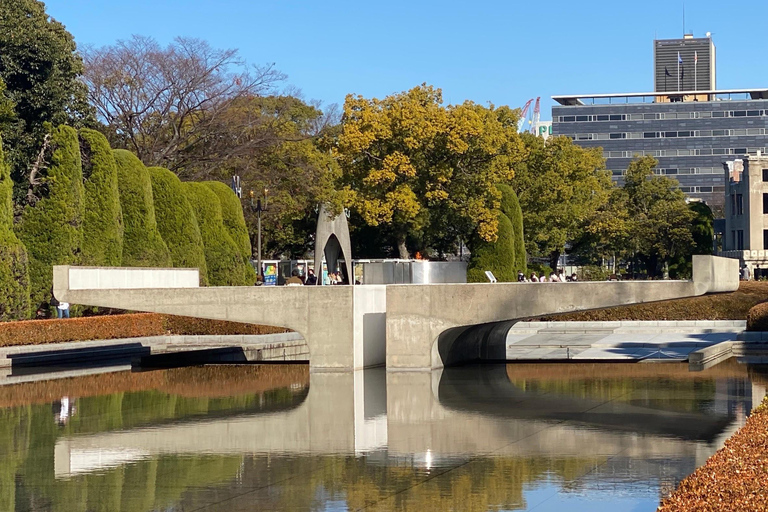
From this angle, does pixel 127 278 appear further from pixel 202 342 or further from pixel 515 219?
pixel 515 219

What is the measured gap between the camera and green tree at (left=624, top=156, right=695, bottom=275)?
227 feet

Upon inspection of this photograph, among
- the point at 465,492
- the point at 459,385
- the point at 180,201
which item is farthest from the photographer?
the point at 180,201

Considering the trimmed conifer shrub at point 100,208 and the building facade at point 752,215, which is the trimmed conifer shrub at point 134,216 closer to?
the trimmed conifer shrub at point 100,208

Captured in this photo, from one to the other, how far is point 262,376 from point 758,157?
6805 centimetres

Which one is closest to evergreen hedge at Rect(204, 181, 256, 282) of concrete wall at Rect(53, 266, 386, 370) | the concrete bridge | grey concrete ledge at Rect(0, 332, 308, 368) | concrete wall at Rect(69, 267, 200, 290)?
grey concrete ledge at Rect(0, 332, 308, 368)

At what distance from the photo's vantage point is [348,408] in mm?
19438

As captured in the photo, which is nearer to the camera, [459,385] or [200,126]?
[459,385]

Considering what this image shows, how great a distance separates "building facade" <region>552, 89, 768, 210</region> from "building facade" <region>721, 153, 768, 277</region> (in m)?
71.6

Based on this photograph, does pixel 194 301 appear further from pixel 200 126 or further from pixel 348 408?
pixel 200 126

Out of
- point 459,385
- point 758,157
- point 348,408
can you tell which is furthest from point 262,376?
point 758,157

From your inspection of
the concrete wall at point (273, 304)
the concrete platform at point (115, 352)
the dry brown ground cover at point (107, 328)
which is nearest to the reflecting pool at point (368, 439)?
the concrete wall at point (273, 304)

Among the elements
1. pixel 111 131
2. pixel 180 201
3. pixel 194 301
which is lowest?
pixel 194 301

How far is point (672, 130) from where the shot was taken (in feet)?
523

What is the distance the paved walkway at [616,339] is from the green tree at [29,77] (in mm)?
17445
